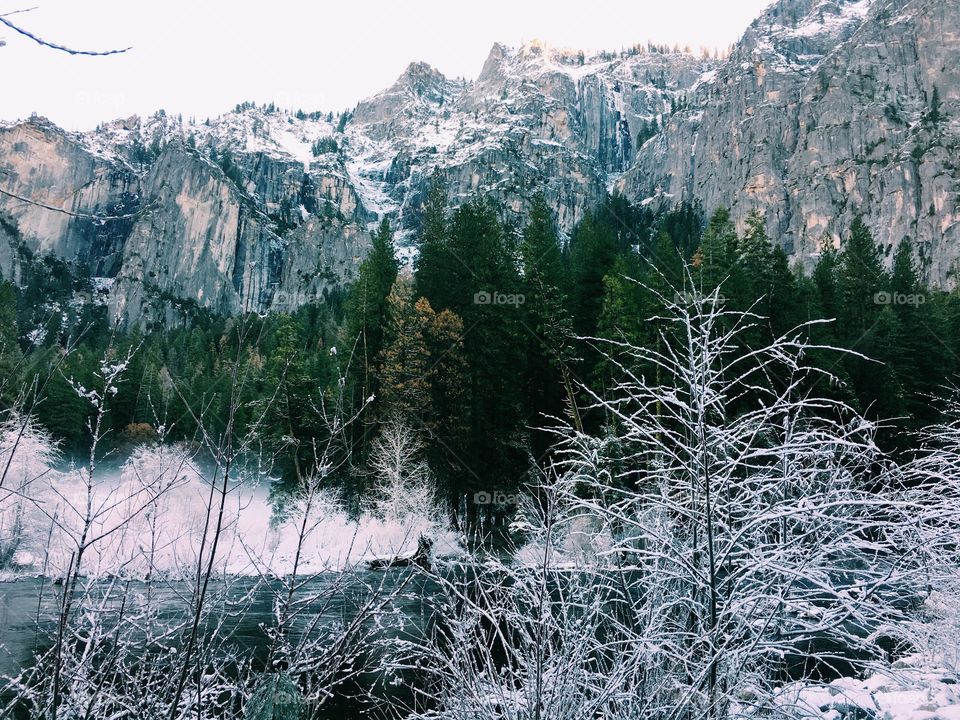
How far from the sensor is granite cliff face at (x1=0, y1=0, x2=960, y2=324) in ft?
333

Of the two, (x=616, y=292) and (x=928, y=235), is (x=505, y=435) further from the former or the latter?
(x=928, y=235)

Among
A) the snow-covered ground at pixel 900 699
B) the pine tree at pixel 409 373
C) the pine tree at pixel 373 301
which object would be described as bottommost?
the snow-covered ground at pixel 900 699

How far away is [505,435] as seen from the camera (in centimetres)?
2762

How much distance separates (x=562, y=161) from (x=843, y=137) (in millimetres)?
Answer: 62483

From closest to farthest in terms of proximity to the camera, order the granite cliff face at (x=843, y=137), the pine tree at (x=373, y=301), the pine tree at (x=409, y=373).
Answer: the pine tree at (x=409, y=373) → the pine tree at (x=373, y=301) → the granite cliff face at (x=843, y=137)

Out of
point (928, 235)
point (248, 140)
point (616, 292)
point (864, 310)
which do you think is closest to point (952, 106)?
point (928, 235)

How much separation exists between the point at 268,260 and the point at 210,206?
17954mm

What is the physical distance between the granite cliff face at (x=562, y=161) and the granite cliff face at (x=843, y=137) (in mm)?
297

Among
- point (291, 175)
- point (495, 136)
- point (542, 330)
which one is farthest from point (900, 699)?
point (291, 175)

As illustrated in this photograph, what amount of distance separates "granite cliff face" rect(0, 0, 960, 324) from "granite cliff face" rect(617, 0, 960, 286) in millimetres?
297

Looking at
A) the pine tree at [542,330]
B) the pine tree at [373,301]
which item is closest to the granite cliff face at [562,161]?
the pine tree at [373,301]

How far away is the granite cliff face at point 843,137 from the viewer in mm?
94562

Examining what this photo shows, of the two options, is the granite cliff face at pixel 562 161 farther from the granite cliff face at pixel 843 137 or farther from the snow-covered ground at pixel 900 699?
the snow-covered ground at pixel 900 699

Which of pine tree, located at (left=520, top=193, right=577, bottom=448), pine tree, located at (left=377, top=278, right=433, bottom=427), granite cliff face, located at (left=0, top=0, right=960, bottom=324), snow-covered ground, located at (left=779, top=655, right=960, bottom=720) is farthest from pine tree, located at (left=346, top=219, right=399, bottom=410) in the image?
granite cliff face, located at (left=0, top=0, right=960, bottom=324)
